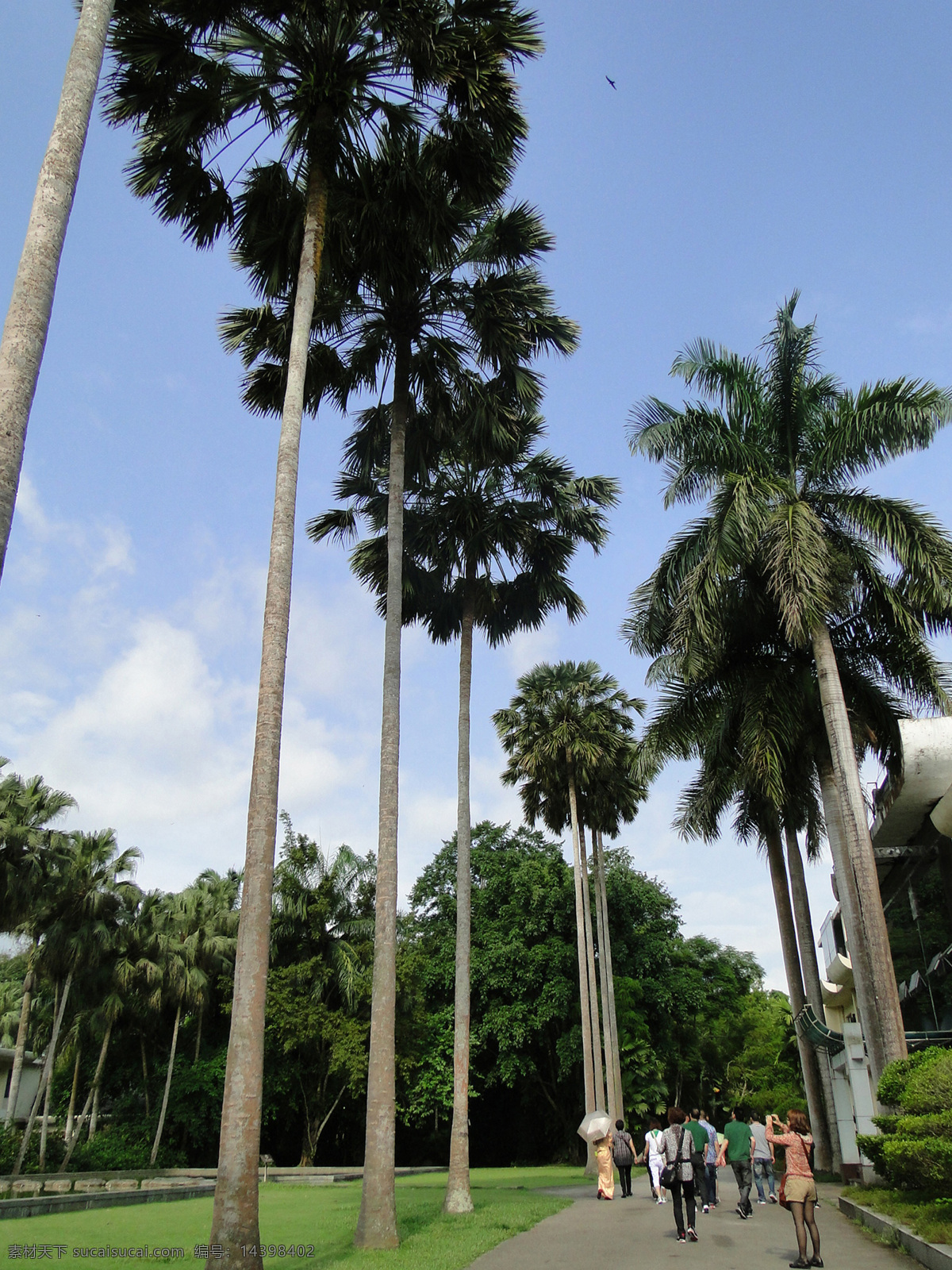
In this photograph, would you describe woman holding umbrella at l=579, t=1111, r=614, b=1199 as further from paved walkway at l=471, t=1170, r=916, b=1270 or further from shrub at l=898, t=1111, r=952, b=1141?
shrub at l=898, t=1111, r=952, b=1141

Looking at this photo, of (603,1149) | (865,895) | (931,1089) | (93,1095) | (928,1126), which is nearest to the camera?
(928,1126)

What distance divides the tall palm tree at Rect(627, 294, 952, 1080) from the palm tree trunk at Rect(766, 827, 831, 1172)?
278 inches

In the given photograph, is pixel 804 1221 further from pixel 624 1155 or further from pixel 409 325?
pixel 409 325

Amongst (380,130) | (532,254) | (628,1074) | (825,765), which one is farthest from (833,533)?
(628,1074)

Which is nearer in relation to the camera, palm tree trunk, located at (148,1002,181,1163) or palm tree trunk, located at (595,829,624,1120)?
palm tree trunk, located at (595,829,624,1120)

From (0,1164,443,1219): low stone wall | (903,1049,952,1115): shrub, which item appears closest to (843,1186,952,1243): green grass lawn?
(903,1049,952,1115): shrub

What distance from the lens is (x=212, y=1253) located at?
741 cm

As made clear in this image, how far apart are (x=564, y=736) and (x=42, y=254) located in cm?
2689

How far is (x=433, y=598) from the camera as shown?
2003cm

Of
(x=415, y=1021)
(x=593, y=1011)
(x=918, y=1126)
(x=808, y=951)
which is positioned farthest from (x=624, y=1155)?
(x=415, y=1021)

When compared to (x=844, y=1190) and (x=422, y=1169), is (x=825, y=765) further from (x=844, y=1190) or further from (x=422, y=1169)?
(x=422, y=1169)

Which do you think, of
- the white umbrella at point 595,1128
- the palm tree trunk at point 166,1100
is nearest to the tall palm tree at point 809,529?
the white umbrella at point 595,1128

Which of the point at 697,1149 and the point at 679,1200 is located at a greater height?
the point at 697,1149

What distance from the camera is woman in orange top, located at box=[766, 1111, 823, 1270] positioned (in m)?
8.67
